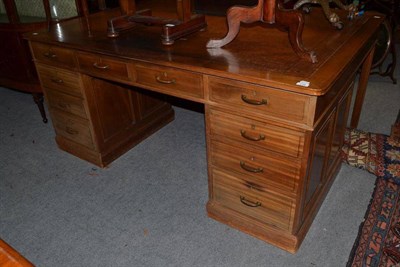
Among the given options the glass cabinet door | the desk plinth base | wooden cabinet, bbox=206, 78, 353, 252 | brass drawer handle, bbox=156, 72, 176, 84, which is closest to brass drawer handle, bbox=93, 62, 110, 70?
brass drawer handle, bbox=156, 72, 176, 84

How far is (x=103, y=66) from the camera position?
6.23 feet

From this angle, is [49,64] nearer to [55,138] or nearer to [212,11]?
[55,138]

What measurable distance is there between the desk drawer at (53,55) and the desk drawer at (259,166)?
1.01 meters

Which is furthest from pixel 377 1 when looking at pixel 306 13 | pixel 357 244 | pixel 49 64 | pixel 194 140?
pixel 49 64

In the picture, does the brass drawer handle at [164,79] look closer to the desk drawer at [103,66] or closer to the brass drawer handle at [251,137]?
the desk drawer at [103,66]

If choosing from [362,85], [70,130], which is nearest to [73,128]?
[70,130]

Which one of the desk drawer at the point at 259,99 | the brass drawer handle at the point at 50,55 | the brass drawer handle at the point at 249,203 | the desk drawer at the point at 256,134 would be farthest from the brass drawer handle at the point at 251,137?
the brass drawer handle at the point at 50,55

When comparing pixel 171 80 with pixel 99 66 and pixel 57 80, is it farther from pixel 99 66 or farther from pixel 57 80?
pixel 57 80

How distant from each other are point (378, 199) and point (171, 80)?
1.40m

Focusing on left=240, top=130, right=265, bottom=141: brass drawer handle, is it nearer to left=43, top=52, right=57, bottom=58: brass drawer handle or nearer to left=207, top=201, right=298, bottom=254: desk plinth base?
left=207, top=201, right=298, bottom=254: desk plinth base

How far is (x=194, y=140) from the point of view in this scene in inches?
108

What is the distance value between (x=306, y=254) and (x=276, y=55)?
3.23ft

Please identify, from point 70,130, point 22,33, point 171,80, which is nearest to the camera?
point 171,80

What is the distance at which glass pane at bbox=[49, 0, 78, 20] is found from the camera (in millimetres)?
2953
